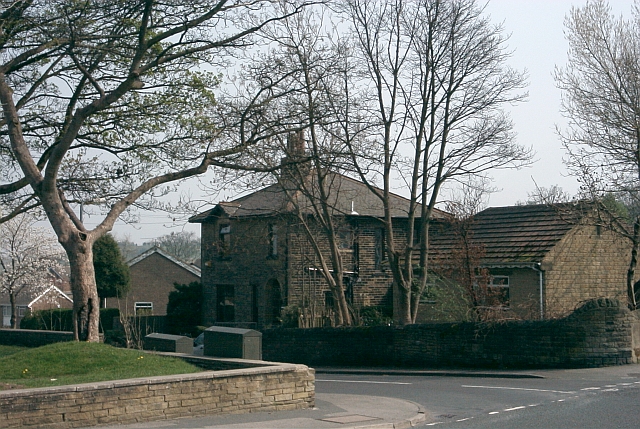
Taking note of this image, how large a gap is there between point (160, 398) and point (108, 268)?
123ft

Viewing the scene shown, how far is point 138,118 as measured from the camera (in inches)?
733

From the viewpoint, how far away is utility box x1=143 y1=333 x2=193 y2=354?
55.1 ft

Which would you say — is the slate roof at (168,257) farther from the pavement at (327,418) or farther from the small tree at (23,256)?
the pavement at (327,418)

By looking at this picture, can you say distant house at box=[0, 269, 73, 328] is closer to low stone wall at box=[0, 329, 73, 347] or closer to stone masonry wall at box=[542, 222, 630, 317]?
low stone wall at box=[0, 329, 73, 347]

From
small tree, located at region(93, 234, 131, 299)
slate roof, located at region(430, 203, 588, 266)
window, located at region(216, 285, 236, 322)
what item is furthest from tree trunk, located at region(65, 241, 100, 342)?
small tree, located at region(93, 234, 131, 299)

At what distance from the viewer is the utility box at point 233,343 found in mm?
15242

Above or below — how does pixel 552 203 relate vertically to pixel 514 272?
above

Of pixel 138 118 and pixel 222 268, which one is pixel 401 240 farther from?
pixel 138 118

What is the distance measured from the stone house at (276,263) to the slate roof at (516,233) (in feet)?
6.79

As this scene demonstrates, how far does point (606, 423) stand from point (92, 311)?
10.8m

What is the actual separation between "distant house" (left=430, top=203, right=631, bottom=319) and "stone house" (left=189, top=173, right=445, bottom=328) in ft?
13.7

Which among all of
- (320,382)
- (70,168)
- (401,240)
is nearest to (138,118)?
(70,168)

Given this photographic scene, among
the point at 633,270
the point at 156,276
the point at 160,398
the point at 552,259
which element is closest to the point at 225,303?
the point at 552,259

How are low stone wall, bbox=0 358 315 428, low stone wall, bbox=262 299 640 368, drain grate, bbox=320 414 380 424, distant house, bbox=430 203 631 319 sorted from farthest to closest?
distant house, bbox=430 203 631 319 < low stone wall, bbox=262 299 640 368 < drain grate, bbox=320 414 380 424 < low stone wall, bbox=0 358 315 428
